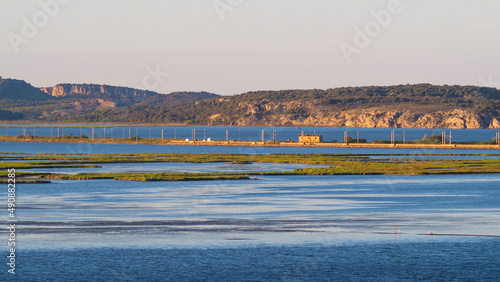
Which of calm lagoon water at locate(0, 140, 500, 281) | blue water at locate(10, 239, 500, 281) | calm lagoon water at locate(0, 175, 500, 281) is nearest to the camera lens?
blue water at locate(10, 239, 500, 281)

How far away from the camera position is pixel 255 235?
41219 millimetres

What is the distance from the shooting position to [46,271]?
1271 inches

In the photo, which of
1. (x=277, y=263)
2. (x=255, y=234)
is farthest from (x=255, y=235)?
(x=277, y=263)

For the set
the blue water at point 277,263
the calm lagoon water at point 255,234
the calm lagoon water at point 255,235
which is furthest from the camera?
the calm lagoon water at point 255,234

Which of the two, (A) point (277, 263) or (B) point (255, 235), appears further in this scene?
(B) point (255, 235)

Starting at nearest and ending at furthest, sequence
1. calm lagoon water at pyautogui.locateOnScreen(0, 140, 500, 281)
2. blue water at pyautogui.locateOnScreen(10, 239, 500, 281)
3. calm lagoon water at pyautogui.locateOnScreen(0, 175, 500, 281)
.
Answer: blue water at pyautogui.locateOnScreen(10, 239, 500, 281)
calm lagoon water at pyautogui.locateOnScreen(0, 140, 500, 281)
calm lagoon water at pyautogui.locateOnScreen(0, 175, 500, 281)

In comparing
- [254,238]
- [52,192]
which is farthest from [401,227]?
[52,192]

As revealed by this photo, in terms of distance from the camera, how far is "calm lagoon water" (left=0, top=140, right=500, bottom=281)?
32688 mm

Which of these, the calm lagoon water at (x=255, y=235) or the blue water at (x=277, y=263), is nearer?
the blue water at (x=277, y=263)

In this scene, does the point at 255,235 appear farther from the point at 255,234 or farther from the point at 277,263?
the point at 277,263

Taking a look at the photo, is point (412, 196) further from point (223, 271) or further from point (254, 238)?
point (223, 271)

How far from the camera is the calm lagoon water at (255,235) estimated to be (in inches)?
1287

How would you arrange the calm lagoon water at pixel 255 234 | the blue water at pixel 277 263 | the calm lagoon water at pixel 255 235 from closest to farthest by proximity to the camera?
the blue water at pixel 277 263, the calm lagoon water at pixel 255 235, the calm lagoon water at pixel 255 234

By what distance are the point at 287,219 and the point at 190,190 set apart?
23.5 metres
